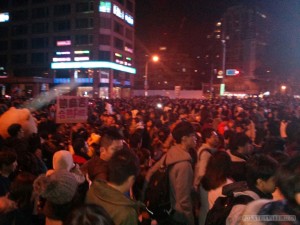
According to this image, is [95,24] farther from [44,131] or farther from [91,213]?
[91,213]

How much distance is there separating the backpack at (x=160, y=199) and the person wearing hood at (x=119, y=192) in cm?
132

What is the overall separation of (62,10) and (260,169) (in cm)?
7525

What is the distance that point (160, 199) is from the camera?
168 inches

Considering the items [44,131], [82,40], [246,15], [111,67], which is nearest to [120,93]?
[111,67]

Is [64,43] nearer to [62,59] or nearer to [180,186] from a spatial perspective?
[62,59]

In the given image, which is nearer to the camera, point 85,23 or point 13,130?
point 13,130

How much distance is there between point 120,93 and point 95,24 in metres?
15.3

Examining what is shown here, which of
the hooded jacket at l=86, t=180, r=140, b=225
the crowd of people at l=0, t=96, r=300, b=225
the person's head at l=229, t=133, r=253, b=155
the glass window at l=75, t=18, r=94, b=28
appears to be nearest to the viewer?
the crowd of people at l=0, t=96, r=300, b=225

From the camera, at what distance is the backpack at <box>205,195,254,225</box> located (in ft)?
9.80

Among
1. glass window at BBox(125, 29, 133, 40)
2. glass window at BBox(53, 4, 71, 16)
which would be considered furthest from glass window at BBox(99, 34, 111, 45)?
glass window at BBox(125, 29, 133, 40)

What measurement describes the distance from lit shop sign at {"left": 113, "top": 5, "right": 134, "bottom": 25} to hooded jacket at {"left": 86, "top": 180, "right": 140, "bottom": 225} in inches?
2863

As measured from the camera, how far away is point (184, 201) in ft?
13.8

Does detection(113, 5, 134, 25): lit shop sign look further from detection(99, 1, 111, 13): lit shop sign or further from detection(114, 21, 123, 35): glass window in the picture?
detection(99, 1, 111, 13): lit shop sign

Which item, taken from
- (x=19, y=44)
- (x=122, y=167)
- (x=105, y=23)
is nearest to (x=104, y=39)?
(x=105, y=23)
